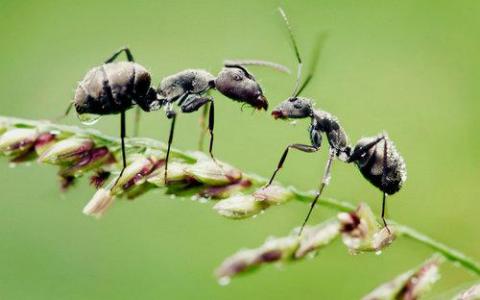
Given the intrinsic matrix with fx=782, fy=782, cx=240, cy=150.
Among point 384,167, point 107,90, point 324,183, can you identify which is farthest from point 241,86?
point 324,183

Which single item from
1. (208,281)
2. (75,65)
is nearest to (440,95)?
(208,281)

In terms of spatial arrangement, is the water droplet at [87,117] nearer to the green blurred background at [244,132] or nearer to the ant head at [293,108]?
the green blurred background at [244,132]

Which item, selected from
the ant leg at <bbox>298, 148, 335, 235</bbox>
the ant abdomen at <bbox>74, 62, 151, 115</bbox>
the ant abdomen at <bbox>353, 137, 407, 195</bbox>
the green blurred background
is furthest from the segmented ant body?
the ant abdomen at <bbox>353, 137, 407, 195</bbox>

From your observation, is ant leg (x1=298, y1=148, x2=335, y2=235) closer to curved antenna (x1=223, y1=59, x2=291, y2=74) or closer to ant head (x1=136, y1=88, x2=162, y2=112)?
curved antenna (x1=223, y1=59, x2=291, y2=74)

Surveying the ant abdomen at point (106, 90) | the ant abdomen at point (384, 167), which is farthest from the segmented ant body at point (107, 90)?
the ant abdomen at point (384, 167)

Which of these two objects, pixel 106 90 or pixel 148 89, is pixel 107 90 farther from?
pixel 148 89

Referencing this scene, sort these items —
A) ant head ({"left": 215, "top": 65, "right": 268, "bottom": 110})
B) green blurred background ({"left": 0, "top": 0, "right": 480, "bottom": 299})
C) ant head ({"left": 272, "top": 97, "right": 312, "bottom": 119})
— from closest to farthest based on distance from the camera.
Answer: ant head ({"left": 272, "top": 97, "right": 312, "bottom": 119}) < ant head ({"left": 215, "top": 65, "right": 268, "bottom": 110}) < green blurred background ({"left": 0, "top": 0, "right": 480, "bottom": 299})

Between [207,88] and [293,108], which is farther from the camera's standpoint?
[207,88]

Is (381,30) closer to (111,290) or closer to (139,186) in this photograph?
(111,290)
